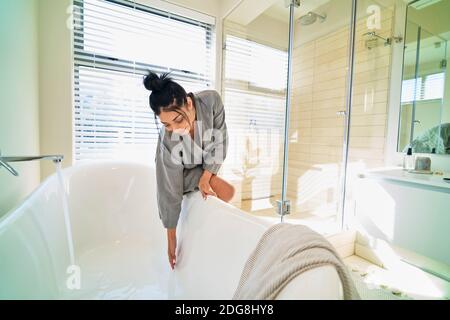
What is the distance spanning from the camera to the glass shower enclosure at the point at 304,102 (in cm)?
188

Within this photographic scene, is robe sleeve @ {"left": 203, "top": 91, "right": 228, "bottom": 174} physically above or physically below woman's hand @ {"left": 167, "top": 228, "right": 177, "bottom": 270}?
above

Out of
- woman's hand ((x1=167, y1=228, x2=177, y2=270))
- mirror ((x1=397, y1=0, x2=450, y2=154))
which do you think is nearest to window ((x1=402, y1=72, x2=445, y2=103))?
mirror ((x1=397, y1=0, x2=450, y2=154))

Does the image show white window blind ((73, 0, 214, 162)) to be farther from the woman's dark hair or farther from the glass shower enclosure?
the woman's dark hair

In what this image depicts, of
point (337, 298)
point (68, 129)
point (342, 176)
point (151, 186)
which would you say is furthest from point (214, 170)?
point (342, 176)

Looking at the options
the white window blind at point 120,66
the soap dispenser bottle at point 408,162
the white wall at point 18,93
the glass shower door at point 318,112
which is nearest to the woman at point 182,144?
the white wall at point 18,93

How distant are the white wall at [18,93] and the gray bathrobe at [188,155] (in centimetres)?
75

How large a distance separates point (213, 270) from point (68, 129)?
1503 millimetres

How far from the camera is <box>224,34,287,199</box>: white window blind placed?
2289 millimetres

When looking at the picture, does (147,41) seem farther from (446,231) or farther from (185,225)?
(446,231)

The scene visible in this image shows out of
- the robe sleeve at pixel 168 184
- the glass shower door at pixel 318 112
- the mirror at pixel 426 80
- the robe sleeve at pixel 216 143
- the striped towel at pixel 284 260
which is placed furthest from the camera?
the glass shower door at pixel 318 112

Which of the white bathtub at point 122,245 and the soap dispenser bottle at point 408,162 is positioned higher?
the soap dispenser bottle at point 408,162

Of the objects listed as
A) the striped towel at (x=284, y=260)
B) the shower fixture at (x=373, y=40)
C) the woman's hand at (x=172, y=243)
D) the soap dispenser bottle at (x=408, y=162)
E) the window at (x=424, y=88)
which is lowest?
the woman's hand at (x=172, y=243)

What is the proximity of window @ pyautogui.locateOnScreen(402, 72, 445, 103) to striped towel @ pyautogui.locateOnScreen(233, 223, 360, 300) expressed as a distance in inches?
67.3

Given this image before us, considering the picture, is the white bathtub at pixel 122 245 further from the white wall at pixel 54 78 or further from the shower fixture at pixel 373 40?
the shower fixture at pixel 373 40
